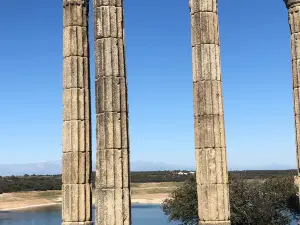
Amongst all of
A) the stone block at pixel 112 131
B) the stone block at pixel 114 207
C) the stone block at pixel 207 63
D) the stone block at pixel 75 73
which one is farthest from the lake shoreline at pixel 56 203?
the stone block at pixel 207 63

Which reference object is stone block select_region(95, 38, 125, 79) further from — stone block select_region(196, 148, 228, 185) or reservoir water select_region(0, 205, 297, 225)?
reservoir water select_region(0, 205, 297, 225)

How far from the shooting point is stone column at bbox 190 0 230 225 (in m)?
19.2

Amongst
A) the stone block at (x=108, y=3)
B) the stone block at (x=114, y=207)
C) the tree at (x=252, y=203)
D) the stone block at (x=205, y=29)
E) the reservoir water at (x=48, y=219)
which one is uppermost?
the stone block at (x=108, y=3)

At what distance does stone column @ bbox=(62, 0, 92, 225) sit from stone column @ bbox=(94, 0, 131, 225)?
6.20ft

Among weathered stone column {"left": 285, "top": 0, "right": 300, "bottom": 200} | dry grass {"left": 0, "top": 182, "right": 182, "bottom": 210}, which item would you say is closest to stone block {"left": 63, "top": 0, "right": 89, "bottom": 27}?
weathered stone column {"left": 285, "top": 0, "right": 300, "bottom": 200}

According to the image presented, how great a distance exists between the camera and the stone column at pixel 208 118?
19.2m

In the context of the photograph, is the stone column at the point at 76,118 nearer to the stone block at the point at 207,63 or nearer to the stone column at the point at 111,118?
the stone column at the point at 111,118

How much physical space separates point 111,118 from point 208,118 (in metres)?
4.05

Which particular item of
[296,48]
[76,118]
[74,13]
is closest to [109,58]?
[76,118]

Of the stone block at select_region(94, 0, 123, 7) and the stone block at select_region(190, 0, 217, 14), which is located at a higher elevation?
the stone block at select_region(94, 0, 123, 7)

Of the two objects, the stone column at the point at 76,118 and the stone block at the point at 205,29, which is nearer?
the stone block at the point at 205,29

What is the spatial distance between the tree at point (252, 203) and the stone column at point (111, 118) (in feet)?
79.8

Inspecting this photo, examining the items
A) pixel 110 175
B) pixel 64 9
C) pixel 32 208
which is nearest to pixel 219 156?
pixel 110 175

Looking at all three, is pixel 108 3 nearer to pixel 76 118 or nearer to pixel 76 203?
pixel 76 118
